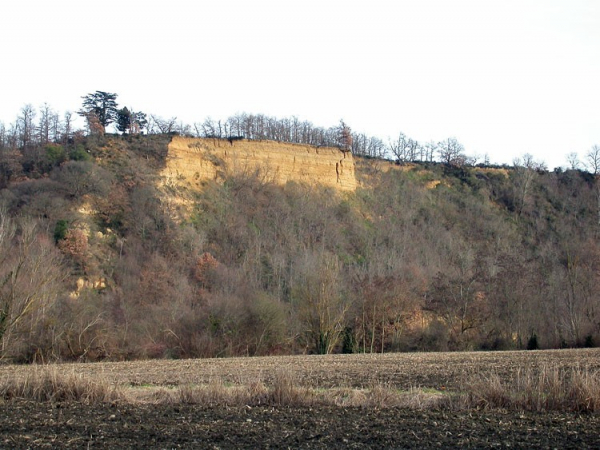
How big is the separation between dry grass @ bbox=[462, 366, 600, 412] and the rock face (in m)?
53.3

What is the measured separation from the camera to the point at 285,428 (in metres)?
10.3

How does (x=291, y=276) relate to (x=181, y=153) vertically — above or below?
below

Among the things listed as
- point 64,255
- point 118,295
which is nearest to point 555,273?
point 118,295

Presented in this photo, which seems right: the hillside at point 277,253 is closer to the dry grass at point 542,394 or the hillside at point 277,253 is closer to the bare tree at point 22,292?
the bare tree at point 22,292

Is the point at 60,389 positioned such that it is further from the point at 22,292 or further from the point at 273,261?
the point at 273,261

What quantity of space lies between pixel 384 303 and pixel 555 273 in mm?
15890

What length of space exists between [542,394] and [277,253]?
46.3 meters

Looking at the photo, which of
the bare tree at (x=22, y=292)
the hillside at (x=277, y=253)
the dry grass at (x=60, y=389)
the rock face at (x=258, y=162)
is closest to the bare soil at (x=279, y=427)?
the dry grass at (x=60, y=389)

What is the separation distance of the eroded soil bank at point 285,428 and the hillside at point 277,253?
18.8 m

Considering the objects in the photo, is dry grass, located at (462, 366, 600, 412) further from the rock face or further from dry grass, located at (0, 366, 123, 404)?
the rock face

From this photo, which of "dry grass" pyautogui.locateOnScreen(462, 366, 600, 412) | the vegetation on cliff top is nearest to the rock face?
the vegetation on cliff top

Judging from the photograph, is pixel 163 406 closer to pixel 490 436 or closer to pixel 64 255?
pixel 490 436

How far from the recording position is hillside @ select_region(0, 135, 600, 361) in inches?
1463

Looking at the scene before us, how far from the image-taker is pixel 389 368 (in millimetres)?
22594
